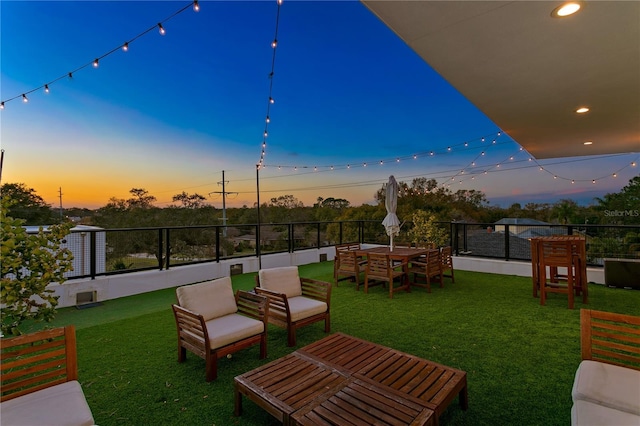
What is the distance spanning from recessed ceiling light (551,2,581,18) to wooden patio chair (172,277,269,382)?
11.5 ft

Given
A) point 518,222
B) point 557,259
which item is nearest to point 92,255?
point 557,259

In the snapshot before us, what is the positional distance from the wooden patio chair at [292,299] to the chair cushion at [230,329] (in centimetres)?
41

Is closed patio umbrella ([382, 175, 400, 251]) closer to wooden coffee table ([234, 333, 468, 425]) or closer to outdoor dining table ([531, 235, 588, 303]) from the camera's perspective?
outdoor dining table ([531, 235, 588, 303])

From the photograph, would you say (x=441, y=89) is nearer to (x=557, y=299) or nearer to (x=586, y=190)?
(x=586, y=190)

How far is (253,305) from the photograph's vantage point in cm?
329

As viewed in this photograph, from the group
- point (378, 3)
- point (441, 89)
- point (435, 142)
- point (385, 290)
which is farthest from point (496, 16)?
point (435, 142)

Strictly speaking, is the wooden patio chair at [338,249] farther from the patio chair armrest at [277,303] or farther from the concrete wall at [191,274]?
the patio chair armrest at [277,303]

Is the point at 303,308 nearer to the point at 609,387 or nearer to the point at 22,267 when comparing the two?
the point at 22,267

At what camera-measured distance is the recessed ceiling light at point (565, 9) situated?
215 cm

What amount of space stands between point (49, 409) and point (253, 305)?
1.85 metres

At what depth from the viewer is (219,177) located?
1381 cm

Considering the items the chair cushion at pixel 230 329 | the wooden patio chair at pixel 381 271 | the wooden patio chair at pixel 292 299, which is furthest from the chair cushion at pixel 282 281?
the wooden patio chair at pixel 381 271

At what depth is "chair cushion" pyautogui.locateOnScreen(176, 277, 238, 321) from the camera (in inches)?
118

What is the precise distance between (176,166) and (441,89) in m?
10.1
